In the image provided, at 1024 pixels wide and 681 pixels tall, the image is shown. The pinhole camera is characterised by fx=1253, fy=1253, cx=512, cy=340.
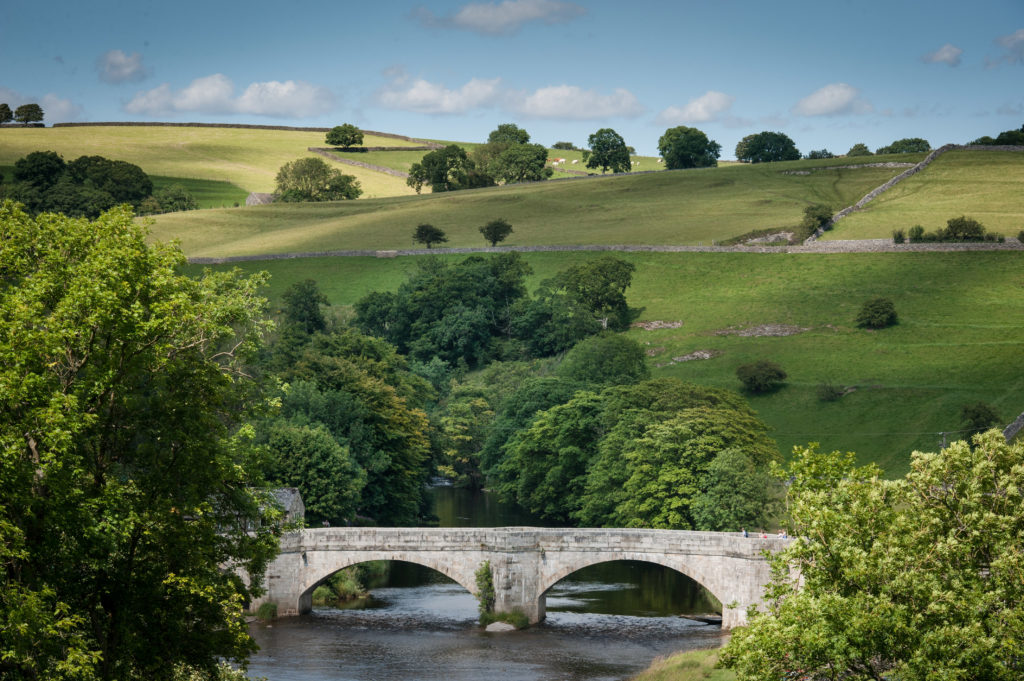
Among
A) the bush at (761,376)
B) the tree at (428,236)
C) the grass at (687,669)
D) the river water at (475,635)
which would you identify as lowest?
the river water at (475,635)

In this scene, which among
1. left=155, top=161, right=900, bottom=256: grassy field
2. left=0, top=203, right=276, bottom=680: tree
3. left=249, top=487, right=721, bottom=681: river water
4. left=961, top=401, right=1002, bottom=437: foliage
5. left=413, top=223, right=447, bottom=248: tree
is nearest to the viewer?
left=0, top=203, right=276, bottom=680: tree

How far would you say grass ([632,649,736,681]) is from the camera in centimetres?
4897

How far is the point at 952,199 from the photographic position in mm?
162250

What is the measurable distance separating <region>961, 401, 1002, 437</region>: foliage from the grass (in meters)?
44.9

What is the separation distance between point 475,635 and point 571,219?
12609 centimetres

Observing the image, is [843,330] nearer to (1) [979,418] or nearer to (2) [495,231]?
(1) [979,418]

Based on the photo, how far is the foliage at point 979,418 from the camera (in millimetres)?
90250

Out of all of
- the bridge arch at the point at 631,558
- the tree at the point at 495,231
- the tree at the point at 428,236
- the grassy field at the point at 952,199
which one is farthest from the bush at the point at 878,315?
the tree at the point at 428,236

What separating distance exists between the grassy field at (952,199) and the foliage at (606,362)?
46.3m

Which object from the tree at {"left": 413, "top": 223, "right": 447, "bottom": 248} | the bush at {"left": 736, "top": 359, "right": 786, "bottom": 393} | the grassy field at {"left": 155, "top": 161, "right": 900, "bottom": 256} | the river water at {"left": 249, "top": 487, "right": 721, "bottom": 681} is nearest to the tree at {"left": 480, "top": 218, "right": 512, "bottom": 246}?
the grassy field at {"left": 155, "top": 161, "right": 900, "bottom": 256}

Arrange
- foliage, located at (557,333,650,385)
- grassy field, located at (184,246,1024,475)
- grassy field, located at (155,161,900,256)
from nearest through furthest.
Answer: grassy field, located at (184,246,1024,475), foliage, located at (557,333,650,385), grassy field, located at (155,161,900,256)

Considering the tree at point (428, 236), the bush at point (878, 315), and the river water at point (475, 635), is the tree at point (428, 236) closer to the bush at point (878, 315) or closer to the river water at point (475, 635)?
the bush at point (878, 315)

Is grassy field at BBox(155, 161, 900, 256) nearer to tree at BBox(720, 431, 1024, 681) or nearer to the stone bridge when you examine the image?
the stone bridge

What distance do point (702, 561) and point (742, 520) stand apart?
10.7 metres
